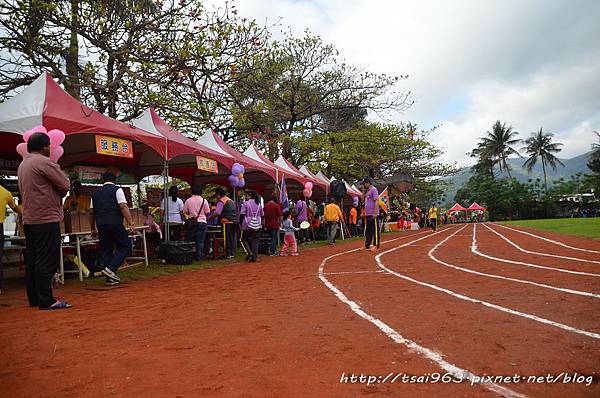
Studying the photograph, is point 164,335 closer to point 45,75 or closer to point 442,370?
point 442,370

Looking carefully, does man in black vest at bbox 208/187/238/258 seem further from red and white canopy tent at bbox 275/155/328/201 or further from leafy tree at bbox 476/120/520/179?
leafy tree at bbox 476/120/520/179

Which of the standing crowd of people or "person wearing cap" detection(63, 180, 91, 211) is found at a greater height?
"person wearing cap" detection(63, 180, 91, 211)

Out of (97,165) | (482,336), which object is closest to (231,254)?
(97,165)

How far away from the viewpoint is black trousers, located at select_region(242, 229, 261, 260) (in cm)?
1091

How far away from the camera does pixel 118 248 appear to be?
7137 millimetres

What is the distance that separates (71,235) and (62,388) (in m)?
5.76

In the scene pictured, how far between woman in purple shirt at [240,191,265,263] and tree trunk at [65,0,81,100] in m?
5.60

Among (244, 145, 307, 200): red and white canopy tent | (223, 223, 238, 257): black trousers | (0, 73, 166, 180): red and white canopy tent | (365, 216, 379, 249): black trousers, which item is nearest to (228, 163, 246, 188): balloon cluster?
(223, 223, 238, 257): black trousers

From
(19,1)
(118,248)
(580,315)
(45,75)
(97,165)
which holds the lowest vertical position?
(580,315)

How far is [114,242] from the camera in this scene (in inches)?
283

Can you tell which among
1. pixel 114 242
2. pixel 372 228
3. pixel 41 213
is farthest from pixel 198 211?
pixel 41 213

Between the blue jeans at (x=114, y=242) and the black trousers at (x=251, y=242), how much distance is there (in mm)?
4169

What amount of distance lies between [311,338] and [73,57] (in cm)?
1209

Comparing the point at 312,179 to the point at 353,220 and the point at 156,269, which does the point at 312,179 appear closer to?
the point at 353,220
